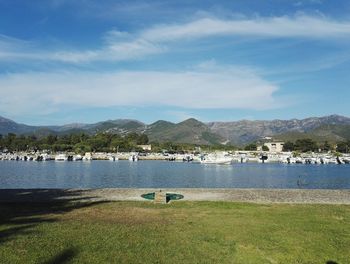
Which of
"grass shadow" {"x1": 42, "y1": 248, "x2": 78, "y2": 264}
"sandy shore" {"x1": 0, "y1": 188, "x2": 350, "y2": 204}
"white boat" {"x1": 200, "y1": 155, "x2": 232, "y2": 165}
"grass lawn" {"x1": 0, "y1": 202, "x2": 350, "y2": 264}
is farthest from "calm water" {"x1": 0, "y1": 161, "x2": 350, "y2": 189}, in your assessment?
"grass shadow" {"x1": 42, "y1": 248, "x2": 78, "y2": 264}

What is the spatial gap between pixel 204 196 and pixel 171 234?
46.9 ft

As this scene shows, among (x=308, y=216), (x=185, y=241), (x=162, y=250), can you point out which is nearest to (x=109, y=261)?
(x=162, y=250)

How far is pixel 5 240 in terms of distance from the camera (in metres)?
15.1

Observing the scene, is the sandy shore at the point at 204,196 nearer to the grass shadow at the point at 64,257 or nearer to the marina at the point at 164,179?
the grass shadow at the point at 64,257

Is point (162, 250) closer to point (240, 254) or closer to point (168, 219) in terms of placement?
point (240, 254)

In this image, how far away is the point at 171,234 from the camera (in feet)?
56.4

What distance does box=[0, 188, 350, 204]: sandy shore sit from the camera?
29.6 meters

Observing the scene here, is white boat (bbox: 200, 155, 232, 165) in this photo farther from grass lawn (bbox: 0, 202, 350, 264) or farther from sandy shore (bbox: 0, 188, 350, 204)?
grass lawn (bbox: 0, 202, 350, 264)

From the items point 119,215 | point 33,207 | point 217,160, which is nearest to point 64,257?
point 119,215

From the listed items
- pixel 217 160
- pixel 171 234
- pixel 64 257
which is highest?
pixel 217 160

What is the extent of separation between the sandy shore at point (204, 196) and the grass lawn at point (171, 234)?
4617 mm

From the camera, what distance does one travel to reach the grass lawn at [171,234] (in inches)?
553

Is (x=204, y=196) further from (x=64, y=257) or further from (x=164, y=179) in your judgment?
(x=164, y=179)

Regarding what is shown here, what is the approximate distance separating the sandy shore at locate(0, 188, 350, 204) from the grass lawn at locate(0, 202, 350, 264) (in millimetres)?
4617
